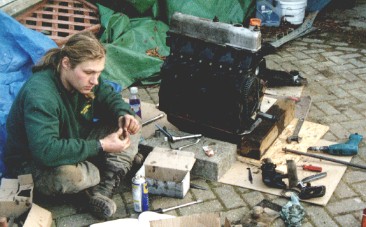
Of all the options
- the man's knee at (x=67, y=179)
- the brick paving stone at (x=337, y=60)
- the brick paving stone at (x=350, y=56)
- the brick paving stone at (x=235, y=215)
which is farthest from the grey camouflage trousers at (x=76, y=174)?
the brick paving stone at (x=350, y=56)

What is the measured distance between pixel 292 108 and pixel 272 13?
3289 millimetres

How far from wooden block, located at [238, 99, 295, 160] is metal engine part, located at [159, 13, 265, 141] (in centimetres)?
13

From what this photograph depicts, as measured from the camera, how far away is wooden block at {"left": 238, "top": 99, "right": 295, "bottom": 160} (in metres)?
4.63

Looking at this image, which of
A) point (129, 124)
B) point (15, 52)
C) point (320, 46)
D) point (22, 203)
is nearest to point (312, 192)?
point (129, 124)

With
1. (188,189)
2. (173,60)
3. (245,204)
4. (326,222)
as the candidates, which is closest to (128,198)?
(188,189)

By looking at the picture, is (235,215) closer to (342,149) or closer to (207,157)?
(207,157)

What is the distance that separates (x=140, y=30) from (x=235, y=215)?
3420 mm

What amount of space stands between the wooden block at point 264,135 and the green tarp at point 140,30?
1813 millimetres

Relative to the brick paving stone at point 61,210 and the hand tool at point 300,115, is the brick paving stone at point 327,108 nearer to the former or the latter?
the hand tool at point 300,115

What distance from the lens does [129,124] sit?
4.09m

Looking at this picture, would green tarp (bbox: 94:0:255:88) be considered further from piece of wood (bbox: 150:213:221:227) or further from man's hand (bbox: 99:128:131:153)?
piece of wood (bbox: 150:213:221:227)

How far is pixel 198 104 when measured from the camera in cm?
459

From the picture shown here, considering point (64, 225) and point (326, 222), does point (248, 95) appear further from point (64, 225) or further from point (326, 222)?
point (64, 225)

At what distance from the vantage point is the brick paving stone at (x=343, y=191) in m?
4.21
